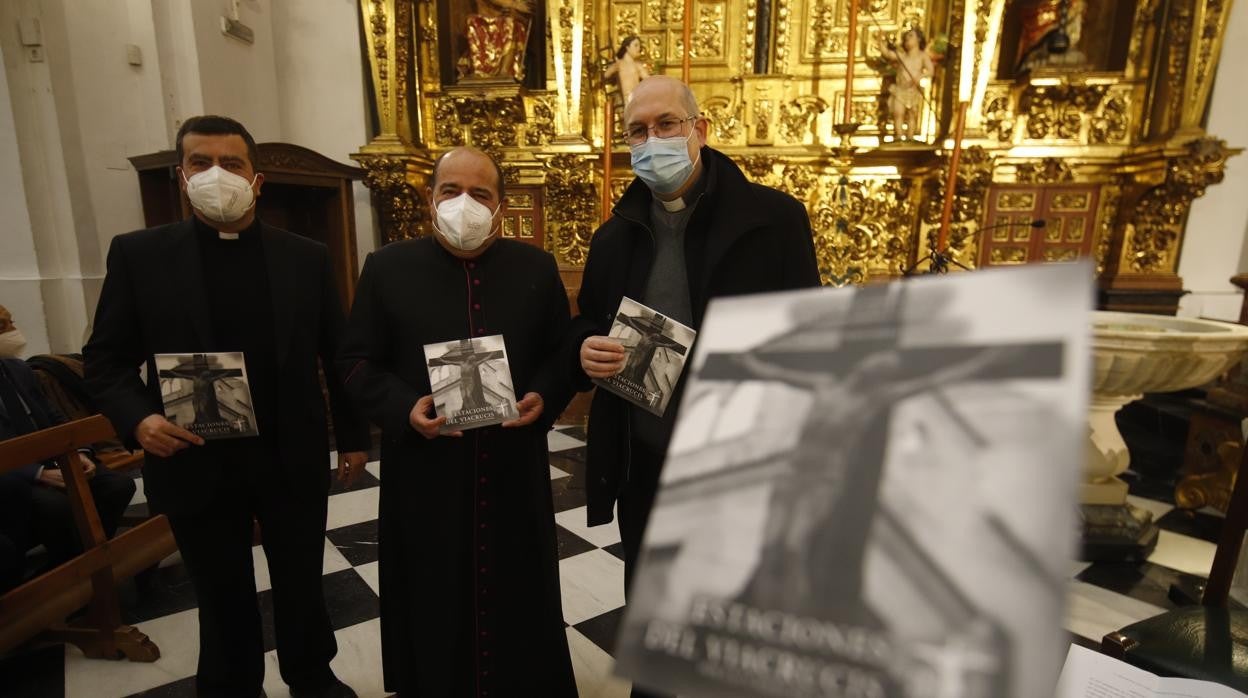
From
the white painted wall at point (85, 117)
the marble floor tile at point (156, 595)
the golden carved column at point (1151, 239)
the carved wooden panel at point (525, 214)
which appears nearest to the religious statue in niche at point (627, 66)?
the carved wooden panel at point (525, 214)

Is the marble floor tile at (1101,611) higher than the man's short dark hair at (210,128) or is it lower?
lower

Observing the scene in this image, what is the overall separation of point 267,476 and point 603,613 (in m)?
1.30

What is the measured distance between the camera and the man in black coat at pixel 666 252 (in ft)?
4.50

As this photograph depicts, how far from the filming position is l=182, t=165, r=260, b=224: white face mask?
1.58 metres

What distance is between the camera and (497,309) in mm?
1620

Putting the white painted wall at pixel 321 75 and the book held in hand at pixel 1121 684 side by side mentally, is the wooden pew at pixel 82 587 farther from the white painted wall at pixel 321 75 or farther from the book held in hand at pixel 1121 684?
the white painted wall at pixel 321 75

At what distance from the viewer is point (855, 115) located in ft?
15.5

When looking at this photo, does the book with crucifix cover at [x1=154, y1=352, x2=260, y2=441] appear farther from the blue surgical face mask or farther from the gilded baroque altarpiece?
the gilded baroque altarpiece

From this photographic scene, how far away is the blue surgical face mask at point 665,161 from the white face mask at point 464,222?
427mm

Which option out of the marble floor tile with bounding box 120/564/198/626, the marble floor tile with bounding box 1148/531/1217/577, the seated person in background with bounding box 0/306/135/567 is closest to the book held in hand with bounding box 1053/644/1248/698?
the marble floor tile with bounding box 1148/531/1217/577

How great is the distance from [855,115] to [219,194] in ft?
14.9

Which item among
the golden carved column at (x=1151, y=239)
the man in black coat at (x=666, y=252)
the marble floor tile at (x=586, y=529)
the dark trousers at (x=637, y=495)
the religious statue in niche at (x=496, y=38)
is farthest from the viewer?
the religious statue in niche at (x=496, y=38)

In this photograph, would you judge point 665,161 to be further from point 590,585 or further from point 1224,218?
point 1224,218

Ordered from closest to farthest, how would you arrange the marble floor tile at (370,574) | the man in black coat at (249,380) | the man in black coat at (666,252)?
the man in black coat at (666,252) < the man in black coat at (249,380) < the marble floor tile at (370,574)
